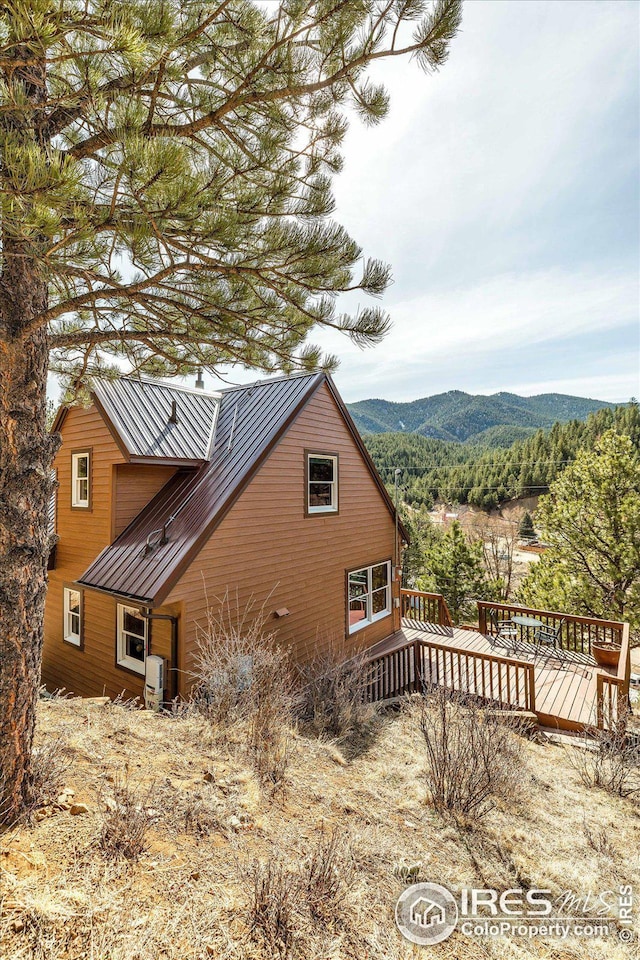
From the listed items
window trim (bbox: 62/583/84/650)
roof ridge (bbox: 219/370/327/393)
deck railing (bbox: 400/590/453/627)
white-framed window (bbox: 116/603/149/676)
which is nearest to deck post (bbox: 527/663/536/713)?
deck railing (bbox: 400/590/453/627)

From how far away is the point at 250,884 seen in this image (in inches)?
103

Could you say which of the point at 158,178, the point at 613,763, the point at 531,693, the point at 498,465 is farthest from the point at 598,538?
the point at 498,465

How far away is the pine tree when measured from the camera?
249 centimetres

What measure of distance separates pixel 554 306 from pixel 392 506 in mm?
12207

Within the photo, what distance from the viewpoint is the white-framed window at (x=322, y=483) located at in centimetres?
944

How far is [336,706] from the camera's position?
626 cm

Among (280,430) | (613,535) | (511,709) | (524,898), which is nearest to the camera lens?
(524,898)

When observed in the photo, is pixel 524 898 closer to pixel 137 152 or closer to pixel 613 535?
pixel 137 152

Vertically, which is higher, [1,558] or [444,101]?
[444,101]

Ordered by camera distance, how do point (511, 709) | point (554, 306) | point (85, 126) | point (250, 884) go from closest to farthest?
point (250, 884)
point (85, 126)
point (511, 709)
point (554, 306)

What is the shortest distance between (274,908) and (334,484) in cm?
807

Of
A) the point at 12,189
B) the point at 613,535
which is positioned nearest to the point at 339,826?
the point at 12,189

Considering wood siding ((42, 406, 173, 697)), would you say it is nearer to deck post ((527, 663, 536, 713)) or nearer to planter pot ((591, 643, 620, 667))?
deck post ((527, 663, 536, 713))

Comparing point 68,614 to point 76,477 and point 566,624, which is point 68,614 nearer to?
point 76,477
